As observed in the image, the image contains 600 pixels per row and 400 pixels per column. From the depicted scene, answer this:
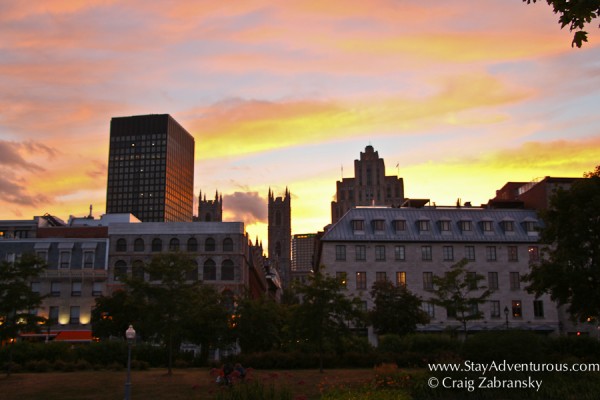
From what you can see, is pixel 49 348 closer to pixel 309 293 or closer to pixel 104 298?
pixel 309 293

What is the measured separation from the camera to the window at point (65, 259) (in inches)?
3245

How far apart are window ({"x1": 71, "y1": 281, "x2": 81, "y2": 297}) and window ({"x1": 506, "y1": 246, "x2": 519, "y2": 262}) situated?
5455cm

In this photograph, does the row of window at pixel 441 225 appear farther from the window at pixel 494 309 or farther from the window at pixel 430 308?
the window at pixel 430 308

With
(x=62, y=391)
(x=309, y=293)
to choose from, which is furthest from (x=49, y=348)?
(x=309, y=293)

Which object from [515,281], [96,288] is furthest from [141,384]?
[515,281]

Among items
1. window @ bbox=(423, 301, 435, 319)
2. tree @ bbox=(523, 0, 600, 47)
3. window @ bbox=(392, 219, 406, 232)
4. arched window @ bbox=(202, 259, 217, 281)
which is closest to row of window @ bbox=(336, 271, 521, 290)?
window @ bbox=(423, 301, 435, 319)

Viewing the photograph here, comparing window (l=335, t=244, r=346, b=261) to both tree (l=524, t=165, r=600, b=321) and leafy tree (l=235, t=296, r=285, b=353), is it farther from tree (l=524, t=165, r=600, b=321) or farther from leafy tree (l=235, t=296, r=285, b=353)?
tree (l=524, t=165, r=600, b=321)

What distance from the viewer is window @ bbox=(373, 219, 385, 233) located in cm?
7938

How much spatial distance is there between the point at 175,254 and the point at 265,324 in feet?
37.7

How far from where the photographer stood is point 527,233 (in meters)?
80.0

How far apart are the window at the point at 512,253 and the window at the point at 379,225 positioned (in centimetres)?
1559

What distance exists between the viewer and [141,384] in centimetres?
3516

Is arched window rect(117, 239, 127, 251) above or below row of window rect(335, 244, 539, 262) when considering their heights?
above

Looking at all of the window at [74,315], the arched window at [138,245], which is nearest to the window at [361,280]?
the arched window at [138,245]
